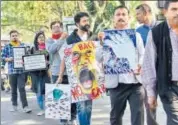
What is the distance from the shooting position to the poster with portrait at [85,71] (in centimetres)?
702

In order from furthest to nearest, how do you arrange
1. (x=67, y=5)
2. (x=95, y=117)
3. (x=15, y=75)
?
(x=67, y=5), (x=15, y=75), (x=95, y=117)

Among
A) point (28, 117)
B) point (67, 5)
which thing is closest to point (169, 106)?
point (28, 117)

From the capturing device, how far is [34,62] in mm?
10164

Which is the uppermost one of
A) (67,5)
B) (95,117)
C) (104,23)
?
(67,5)

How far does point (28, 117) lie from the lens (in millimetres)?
9703

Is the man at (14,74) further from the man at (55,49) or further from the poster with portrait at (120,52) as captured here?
the poster with portrait at (120,52)

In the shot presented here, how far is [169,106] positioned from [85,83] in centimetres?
268

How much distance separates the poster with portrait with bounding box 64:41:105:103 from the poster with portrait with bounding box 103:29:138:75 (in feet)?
2.58

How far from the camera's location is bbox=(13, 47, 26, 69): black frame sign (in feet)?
34.4

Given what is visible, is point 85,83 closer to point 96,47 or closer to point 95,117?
point 96,47

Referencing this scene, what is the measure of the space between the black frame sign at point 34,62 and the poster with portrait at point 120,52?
4000 mm

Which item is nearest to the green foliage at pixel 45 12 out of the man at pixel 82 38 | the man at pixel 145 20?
the man at pixel 145 20

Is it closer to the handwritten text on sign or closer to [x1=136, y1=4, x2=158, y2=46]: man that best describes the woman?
the handwritten text on sign

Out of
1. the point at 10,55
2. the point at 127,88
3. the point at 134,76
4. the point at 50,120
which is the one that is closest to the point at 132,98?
the point at 127,88
